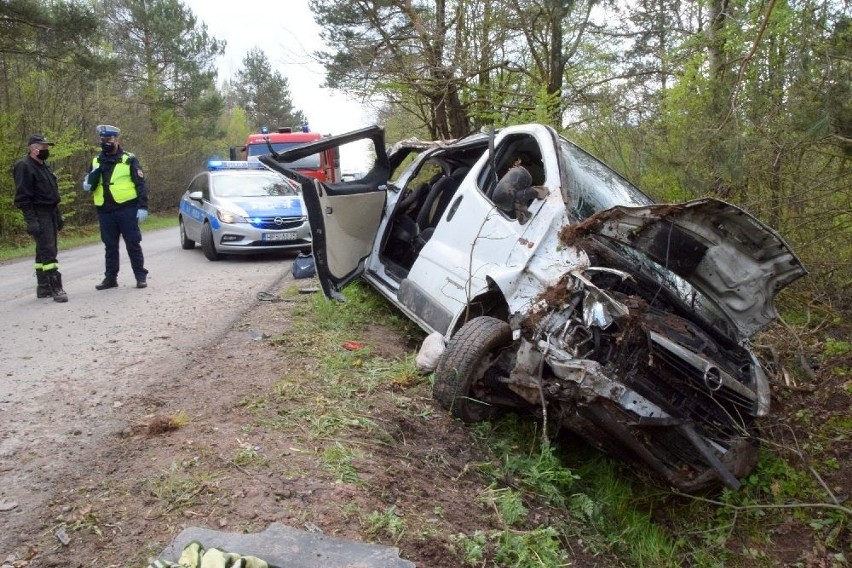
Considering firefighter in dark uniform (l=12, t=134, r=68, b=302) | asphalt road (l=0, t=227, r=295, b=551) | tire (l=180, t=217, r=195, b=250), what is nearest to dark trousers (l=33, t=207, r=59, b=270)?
firefighter in dark uniform (l=12, t=134, r=68, b=302)

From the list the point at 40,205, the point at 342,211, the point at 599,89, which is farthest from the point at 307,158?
the point at 342,211

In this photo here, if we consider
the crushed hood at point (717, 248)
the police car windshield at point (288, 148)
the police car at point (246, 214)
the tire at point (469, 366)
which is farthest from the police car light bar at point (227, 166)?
the crushed hood at point (717, 248)

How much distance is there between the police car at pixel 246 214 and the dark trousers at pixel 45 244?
2887 millimetres

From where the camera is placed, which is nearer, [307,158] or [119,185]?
[119,185]

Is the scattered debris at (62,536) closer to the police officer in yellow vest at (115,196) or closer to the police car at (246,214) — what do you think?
the police officer in yellow vest at (115,196)

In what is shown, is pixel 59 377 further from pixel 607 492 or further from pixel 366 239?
pixel 607 492

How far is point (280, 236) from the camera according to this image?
10.2 m

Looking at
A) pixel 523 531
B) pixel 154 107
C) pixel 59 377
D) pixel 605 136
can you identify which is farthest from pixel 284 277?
pixel 154 107

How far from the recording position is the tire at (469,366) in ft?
12.4

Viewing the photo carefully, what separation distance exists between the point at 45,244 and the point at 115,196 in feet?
3.02

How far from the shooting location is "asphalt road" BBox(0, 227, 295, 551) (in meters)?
3.38

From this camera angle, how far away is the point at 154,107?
29.7 m

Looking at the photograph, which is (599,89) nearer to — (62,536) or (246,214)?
(246,214)

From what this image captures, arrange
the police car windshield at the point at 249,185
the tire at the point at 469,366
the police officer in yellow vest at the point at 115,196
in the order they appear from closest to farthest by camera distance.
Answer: the tire at the point at 469,366, the police officer in yellow vest at the point at 115,196, the police car windshield at the point at 249,185
